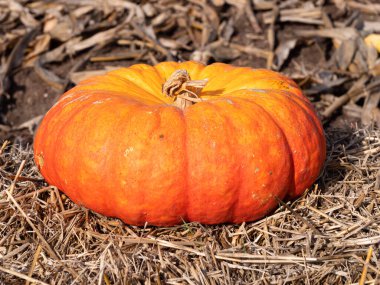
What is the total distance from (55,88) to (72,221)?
3256 mm

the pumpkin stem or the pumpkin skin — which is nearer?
the pumpkin skin

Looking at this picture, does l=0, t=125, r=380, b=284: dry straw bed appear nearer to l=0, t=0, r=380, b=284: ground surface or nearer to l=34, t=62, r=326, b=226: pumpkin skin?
l=0, t=0, r=380, b=284: ground surface

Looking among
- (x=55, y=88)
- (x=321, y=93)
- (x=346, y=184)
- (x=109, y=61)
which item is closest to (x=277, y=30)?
(x=321, y=93)

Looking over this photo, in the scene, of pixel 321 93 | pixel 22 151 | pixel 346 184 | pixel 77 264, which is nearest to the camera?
pixel 77 264

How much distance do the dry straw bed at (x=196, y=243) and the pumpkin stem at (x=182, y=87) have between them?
77 cm

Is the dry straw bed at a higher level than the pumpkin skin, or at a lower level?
lower

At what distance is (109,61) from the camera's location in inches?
280

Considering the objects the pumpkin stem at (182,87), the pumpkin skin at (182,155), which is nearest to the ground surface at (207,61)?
the pumpkin skin at (182,155)

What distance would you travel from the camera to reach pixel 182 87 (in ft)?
12.2

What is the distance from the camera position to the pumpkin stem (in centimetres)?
367

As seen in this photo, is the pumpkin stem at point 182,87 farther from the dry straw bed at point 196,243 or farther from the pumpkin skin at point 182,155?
the dry straw bed at point 196,243

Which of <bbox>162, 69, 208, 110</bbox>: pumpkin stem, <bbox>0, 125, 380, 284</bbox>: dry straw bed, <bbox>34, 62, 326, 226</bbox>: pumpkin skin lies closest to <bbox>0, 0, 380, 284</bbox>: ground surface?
<bbox>0, 125, 380, 284</bbox>: dry straw bed

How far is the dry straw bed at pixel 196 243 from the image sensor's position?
334 cm

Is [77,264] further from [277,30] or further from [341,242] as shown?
[277,30]
